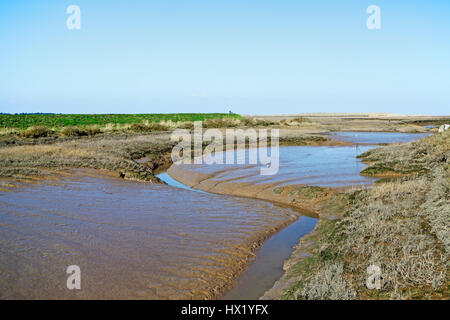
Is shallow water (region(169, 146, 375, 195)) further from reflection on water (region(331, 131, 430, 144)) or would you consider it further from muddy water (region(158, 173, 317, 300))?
reflection on water (region(331, 131, 430, 144))

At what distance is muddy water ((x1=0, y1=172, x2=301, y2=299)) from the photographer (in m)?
5.80

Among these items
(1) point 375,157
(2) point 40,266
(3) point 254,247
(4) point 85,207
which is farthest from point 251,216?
(1) point 375,157

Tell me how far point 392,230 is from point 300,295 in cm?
293

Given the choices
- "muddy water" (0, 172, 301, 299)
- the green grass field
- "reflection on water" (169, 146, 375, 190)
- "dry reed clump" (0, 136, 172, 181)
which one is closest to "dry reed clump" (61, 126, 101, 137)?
the green grass field

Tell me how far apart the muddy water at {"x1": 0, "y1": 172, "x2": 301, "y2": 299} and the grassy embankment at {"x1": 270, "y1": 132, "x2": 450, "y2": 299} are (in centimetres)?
126

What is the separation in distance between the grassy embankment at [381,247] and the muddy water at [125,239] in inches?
49.6

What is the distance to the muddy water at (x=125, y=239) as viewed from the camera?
5797mm

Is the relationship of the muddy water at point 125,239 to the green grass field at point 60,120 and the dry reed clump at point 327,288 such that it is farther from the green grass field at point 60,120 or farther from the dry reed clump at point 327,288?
the green grass field at point 60,120

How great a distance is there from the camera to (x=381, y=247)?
6.35 metres

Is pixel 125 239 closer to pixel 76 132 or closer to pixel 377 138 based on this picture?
pixel 76 132

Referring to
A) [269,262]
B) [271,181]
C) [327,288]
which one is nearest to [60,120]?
[271,181]

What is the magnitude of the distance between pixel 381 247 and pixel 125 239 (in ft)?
16.3

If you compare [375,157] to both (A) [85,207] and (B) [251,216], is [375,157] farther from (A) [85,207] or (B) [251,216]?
(A) [85,207]
